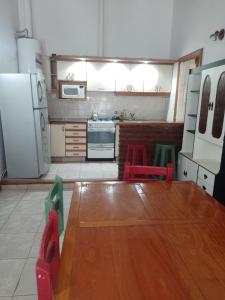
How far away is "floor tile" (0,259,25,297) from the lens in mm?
1736

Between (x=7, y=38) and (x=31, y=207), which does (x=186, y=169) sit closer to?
(x=31, y=207)

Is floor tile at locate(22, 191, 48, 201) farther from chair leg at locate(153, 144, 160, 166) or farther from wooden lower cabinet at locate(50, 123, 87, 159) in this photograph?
chair leg at locate(153, 144, 160, 166)

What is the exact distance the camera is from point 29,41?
164 inches

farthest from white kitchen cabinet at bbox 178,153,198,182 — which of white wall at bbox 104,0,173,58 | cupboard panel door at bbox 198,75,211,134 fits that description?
white wall at bbox 104,0,173,58

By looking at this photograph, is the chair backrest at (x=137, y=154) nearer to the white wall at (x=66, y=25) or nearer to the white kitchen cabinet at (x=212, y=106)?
the white kitchen cabinet at (x=212, y=106)

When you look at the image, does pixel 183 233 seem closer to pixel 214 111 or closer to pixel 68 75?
pixel 214 111

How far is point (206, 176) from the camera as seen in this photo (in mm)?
2549

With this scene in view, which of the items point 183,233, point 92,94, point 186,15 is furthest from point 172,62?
point 183,233

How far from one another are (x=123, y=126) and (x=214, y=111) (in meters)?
1.39

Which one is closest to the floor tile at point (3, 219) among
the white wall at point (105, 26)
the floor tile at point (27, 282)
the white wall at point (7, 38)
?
the floor tile at point (27, 282)

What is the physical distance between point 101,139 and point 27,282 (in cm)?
320

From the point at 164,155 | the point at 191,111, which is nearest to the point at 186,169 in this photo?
the point at 164,155

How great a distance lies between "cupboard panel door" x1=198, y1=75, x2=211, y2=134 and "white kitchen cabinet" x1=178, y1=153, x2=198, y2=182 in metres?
0.43

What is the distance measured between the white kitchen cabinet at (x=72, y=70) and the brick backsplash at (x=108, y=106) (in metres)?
0.49
